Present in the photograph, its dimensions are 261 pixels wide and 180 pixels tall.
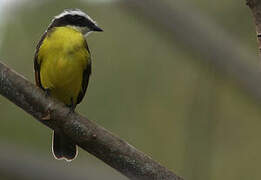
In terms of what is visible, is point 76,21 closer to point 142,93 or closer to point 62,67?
point 62,67

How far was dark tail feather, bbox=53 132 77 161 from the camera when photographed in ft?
15.1

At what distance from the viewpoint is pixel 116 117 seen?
7.57 m

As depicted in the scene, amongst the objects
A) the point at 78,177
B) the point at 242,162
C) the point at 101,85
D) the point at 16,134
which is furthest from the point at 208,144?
the point at 101,85

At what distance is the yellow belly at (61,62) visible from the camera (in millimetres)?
4758

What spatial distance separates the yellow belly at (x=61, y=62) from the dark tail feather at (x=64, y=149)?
338mm

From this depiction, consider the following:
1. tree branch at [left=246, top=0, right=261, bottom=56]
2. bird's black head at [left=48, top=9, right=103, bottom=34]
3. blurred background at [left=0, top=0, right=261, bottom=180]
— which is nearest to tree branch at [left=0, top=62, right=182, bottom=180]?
tree branch at [left=246, top=0, right=261, bottom=56]

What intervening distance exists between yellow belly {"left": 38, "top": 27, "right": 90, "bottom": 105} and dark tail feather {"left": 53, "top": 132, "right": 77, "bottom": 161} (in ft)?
1.11

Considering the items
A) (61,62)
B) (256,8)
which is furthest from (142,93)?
(256,8)

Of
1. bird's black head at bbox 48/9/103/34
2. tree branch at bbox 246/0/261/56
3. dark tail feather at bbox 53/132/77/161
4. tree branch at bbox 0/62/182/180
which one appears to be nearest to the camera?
tree branch at bbox 246/0/261/56

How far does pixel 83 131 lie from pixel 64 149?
3.46 feet

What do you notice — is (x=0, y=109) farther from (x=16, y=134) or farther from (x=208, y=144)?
(x=208, y=144)

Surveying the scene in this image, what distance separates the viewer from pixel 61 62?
4.75 m

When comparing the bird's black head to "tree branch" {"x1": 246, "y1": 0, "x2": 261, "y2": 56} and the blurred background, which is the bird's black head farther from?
"tree branch" {"x1": 246, "y1": 0, "x2": 261, "y2": 56}

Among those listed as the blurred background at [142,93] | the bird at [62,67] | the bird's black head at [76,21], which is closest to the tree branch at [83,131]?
the bird at [62,67]
